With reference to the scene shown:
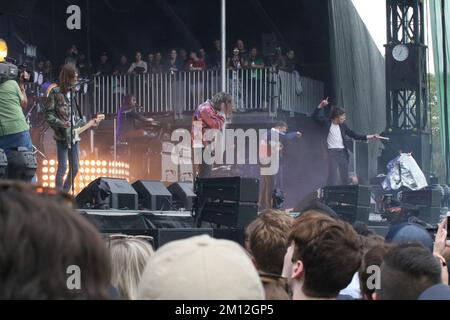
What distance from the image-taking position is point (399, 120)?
19.4 m

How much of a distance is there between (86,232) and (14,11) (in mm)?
11359

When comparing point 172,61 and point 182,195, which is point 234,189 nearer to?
point 182,195

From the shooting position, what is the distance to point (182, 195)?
12305mm

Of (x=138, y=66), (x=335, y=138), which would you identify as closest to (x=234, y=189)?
(x=335, y=138)

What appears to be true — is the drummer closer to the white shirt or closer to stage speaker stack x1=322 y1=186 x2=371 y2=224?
the white shirt

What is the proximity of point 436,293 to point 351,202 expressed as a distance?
9356 mm

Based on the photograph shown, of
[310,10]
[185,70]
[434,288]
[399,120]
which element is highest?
[310,10]

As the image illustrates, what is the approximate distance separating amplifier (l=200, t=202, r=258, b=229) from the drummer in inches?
437

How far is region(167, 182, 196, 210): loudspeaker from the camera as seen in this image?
12219mm

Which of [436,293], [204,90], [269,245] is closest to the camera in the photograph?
[436,293]

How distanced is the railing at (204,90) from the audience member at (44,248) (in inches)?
726
